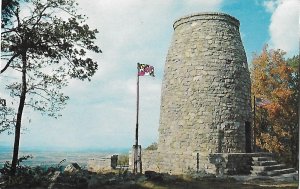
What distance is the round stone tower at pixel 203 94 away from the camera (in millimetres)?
9211

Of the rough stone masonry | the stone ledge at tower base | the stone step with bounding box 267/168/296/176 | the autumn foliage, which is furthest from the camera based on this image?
the autumn foliage

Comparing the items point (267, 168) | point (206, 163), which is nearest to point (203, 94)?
point (206, 163)

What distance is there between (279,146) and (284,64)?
2.63m

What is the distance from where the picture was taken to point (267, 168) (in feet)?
29.7

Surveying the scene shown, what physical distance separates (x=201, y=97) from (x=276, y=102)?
458cm

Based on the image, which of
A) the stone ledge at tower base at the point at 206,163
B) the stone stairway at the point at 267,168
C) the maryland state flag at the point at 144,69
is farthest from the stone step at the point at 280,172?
the maryland state flag at the point at 144,69

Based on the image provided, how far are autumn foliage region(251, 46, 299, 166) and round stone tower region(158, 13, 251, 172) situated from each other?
331 centimetres

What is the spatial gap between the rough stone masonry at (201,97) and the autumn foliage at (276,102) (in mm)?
3260

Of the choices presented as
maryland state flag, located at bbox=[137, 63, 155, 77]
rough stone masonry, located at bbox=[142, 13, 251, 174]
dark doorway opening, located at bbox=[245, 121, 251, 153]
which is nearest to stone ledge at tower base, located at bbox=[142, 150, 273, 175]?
rough stone masonry, located at bbox=[142, 13, 251, 174]

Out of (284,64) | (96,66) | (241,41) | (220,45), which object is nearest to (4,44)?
(96,66)

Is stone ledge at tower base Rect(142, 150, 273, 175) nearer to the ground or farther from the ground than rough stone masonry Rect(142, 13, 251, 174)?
nearer to the ground

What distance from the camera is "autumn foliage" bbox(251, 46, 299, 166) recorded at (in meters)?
12.7

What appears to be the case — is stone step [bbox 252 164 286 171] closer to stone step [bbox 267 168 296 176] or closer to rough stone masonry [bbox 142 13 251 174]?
stone step [bbox 267 168 296 176]

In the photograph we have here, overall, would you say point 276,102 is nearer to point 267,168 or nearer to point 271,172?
point 267,168
